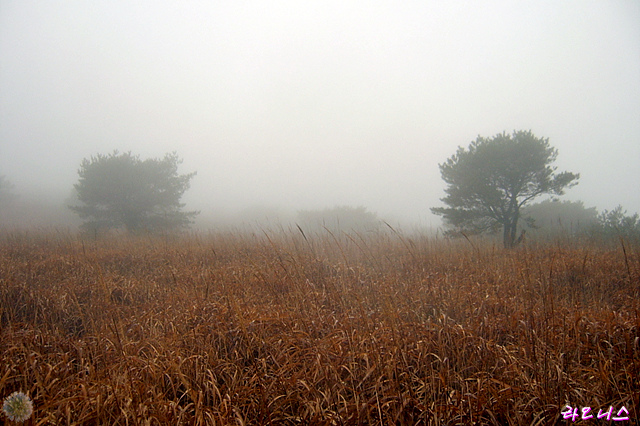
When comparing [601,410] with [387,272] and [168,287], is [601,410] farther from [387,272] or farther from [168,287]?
[168,287]

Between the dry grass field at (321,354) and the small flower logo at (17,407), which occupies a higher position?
the small flower logo at (17,407)

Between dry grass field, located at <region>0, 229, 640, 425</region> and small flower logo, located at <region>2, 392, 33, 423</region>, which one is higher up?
small flower logo, located at <region>2, 392, 33, 423</region>

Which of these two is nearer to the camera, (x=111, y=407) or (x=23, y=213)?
(x=111, y=407)

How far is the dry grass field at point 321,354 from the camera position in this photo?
1537 mm

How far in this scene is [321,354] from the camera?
6.51 ft

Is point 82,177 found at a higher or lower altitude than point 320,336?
higher

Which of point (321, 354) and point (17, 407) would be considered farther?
point (321, 354)

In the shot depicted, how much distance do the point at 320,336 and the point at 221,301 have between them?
152 centimetres

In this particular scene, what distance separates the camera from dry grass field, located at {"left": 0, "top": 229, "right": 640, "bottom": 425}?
60.5 inches

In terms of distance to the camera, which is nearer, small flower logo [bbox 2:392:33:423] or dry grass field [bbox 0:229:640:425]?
small flower logo [bbox 2:392:33:423]

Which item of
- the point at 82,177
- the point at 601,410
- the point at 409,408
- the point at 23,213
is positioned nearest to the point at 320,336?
the point at 409,408

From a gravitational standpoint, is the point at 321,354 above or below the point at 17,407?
below

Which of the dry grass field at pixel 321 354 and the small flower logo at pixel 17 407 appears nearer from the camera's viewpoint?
the small flower logo at pixel 17 407

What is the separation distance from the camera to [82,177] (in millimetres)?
14031
